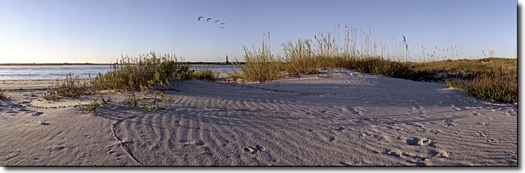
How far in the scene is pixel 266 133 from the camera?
3777mm

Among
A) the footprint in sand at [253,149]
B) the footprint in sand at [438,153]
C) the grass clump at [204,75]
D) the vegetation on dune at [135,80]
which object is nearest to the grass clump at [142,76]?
the vegetation on dune at [135,80]

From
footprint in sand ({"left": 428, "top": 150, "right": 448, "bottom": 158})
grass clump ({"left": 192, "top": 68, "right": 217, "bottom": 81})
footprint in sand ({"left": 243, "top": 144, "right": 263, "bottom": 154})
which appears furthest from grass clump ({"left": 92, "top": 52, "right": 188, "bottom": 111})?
footprint in sand ({"left": 428, "top": 150, "right": 448, "bottom": 158})

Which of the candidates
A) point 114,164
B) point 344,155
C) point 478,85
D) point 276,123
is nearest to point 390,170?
point 344,155

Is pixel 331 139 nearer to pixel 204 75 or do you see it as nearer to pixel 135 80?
pixel 135 80

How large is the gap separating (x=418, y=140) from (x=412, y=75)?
30.9 ft

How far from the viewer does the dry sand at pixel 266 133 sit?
3.01 meters

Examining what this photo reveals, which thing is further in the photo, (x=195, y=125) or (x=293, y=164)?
(x=195, y=125)

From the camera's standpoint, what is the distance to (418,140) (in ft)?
11.5

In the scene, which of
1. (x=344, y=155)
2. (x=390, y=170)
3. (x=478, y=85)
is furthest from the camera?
(x=478, y=85)

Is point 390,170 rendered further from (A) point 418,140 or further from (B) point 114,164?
(B) point 114,164

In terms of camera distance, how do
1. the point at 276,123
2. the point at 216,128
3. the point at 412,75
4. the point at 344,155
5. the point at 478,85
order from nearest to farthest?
the point at 344,155 < the point at 216,128 < the point at 276,123 < the point at 478,85 < the point at 412,75

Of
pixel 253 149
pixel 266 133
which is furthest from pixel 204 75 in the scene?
pixel 253 149

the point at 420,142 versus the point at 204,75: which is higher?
the point at 204,75

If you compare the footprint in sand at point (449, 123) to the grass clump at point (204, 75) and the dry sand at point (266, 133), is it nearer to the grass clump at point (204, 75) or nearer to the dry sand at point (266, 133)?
the dry sand at point (266, 133)
